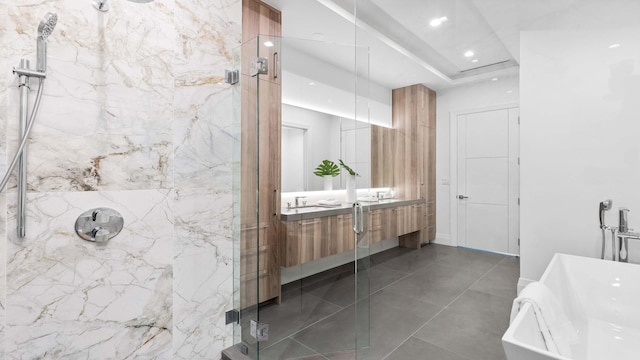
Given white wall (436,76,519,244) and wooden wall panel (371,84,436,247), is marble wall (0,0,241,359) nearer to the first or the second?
wooden wall panel (371,84,436,247)

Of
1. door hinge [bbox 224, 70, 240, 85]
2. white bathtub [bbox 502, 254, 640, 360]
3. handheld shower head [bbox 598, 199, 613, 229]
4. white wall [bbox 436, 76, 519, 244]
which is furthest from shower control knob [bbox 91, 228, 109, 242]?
handheld shower head [bbox 598, 199, 613, 229]

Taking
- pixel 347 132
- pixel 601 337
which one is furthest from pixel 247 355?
pixel 601 337

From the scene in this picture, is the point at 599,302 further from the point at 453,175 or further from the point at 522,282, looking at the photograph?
the point at 453,175

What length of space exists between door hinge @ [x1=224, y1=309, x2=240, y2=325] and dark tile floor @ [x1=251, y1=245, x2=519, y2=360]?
0.80 feet

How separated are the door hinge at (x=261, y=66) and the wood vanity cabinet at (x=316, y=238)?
1008mm

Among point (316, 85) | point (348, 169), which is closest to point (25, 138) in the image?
point (316, 85)

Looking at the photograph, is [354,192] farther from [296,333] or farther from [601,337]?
[601,337]

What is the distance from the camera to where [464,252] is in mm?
2502

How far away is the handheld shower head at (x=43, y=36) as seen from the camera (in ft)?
→ 3.77

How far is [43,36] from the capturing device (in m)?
1.20

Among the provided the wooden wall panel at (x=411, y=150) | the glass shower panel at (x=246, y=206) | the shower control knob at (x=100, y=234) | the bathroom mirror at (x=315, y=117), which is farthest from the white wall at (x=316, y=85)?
the shower control knob at (x=100, y=234)

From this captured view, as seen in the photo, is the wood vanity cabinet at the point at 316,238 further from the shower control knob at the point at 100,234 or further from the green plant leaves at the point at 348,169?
the shower control knob at the point at 100,234

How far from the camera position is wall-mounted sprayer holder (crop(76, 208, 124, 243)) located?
1367 millimetres

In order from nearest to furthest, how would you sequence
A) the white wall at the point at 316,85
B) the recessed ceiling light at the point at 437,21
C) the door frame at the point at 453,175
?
the white wall at the point at 316,85
the door frame at the point at 453,175
the recessed ceiling light at the point at 437,21
